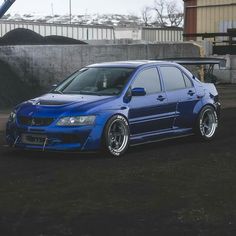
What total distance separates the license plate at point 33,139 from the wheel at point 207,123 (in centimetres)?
313

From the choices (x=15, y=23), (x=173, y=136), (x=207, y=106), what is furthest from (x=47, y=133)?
(x=15, y=23)

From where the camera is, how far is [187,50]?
82.1ft

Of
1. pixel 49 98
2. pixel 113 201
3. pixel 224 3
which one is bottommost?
pixel 113 201

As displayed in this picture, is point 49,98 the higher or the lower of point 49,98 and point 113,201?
the higher

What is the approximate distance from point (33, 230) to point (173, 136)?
5.48m

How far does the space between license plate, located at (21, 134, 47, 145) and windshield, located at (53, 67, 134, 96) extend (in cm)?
115

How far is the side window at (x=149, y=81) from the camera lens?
1030cm

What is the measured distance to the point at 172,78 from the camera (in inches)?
431

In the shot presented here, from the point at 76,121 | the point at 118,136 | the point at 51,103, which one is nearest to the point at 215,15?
the point at 118,136

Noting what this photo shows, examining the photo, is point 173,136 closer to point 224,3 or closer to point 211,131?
point 211,131

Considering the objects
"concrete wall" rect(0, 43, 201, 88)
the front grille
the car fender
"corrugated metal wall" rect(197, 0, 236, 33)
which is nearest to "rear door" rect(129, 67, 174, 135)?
the car fender

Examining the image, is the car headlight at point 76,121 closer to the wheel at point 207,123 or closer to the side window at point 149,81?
the side window at point 149,81


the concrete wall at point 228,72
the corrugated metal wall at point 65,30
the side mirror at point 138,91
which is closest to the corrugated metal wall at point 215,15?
the corrugated metal wall at point 65,30

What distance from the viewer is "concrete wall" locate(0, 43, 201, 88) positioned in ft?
62.2
